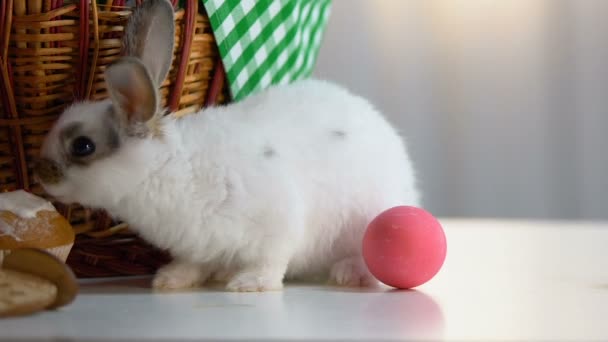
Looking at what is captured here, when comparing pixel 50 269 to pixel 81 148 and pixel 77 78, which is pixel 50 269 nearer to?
pixel 81 148

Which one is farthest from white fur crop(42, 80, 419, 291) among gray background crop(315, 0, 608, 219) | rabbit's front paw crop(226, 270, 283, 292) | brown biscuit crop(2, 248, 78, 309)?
gray background crop(315, 0, 608, 219)

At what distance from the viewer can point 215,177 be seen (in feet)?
4.13

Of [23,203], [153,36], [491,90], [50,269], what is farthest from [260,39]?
[491,90]

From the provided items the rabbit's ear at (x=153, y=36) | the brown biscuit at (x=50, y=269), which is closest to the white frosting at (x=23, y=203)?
the brown biscuit at (x=50, y=269)

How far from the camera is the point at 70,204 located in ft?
4.37

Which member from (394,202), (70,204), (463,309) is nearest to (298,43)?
(394,202)

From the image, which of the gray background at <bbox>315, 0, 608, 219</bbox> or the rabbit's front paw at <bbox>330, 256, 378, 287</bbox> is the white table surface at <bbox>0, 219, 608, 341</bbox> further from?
the gray background at <bbox>315, 0, 608, 219</bbox>

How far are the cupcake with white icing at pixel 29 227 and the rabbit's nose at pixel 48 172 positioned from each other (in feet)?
0.12

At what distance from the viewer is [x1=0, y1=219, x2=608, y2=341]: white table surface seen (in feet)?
3.12

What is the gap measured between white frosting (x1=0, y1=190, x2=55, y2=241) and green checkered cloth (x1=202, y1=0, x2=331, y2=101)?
398 mm

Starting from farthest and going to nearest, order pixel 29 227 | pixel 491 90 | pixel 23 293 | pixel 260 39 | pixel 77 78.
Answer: pixel 491 90 < pixel 260 39 < pixel 77 78 < pixel 29 227 < pixel 23 293

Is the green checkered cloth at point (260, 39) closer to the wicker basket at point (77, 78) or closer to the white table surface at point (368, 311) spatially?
the wicker basket at point (77, 78)

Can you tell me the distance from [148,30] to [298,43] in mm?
459

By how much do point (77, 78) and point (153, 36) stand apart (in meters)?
0.14
